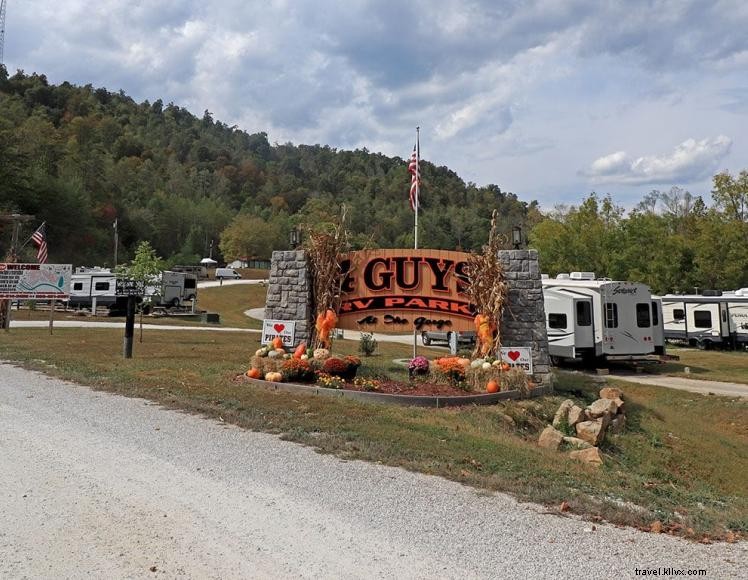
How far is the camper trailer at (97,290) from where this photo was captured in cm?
3344

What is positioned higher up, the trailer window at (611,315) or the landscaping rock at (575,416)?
the trailer window at (611,315)

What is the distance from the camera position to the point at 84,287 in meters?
33.8

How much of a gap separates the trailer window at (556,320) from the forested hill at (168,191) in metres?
7.37

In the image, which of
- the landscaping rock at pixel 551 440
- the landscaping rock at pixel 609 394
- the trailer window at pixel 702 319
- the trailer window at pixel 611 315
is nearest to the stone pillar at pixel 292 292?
the landscaping rock at pixel 551 440

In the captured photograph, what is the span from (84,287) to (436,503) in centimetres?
3330

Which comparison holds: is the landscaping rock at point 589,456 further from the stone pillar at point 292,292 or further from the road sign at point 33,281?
the road sign at point 33,281

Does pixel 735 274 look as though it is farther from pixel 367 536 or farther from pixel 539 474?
pixel 367 536

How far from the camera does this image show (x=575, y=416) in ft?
33.6

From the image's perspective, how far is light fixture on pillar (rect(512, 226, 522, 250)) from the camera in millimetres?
12867

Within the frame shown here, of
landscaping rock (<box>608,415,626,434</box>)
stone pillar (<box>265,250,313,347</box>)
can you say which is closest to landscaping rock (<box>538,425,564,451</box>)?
landscaping rock (<box>608,415,626,434</box>)

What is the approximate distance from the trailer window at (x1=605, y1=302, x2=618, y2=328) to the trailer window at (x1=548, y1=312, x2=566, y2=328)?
1.36 meters

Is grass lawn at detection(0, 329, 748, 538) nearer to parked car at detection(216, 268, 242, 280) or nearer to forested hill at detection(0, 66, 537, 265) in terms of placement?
forested hill at detection(0, 66, 537, 265)

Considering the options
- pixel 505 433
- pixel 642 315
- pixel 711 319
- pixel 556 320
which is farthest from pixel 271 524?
pixel 711 319

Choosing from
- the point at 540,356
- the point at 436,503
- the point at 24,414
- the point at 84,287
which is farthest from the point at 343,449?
the point at 84,287
